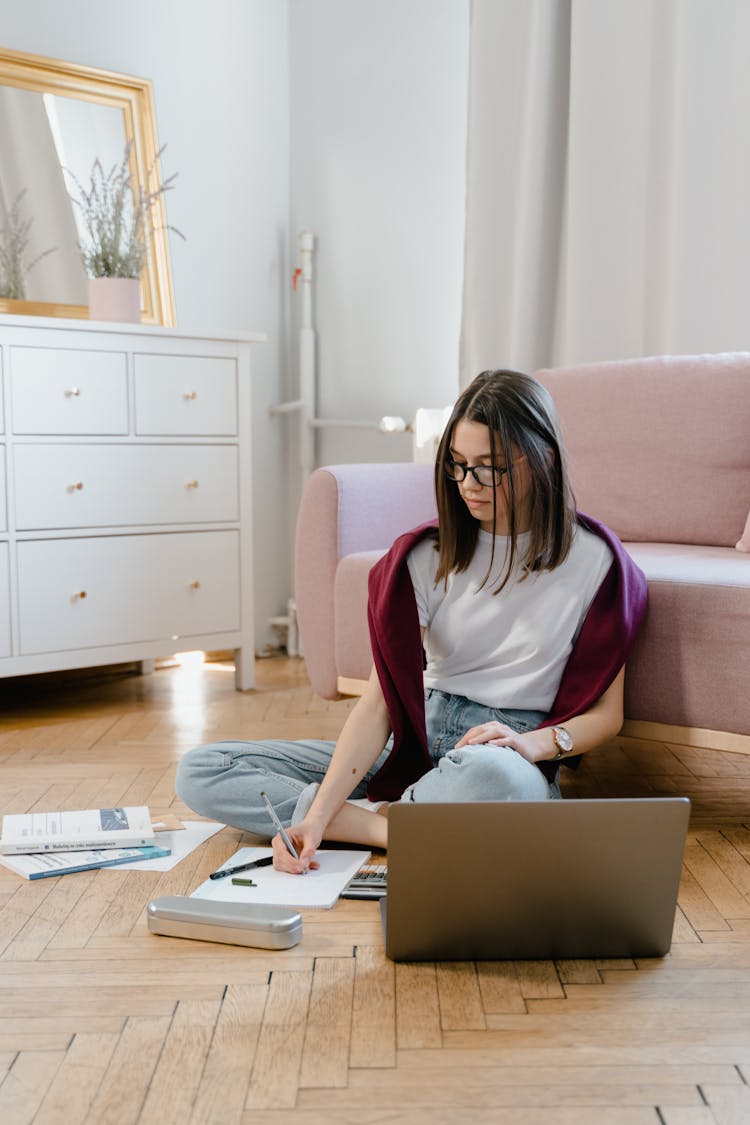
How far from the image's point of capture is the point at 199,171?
3734 millimetres

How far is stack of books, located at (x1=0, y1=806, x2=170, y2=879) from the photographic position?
1852 millimetres

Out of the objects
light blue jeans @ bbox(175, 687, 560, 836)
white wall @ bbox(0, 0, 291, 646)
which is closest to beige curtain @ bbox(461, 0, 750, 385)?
white wall @ bbox(0, 0, 291, 646)

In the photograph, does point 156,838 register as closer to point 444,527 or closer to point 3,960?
point 3,960

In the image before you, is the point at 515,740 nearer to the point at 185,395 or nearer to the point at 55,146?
the point at 185,395

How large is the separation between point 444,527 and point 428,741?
322mm

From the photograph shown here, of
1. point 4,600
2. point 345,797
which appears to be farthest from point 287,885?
point 4,600

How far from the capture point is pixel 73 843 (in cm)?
190

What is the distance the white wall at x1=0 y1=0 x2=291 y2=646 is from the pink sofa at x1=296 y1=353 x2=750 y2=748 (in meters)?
1.36

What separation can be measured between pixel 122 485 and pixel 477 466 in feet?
4.99

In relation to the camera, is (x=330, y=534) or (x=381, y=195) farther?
(x=381, y=195)

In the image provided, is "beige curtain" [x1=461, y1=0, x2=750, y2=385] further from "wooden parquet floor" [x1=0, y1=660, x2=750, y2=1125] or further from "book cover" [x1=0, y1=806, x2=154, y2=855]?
"book cover" [x1=0, y1=806, x2=154, y2=855]

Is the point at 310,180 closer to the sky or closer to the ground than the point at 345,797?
closer to the sky

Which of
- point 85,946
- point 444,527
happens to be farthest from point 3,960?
point 444,527

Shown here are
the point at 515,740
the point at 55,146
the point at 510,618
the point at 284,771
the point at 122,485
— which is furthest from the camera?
the point at 55,146
